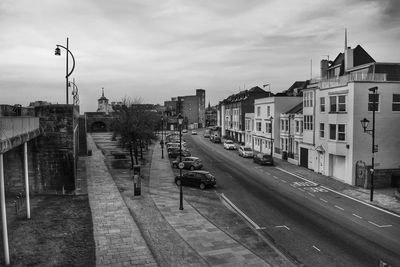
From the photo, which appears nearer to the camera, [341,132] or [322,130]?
[341,132]

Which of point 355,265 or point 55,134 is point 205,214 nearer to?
point 355,265

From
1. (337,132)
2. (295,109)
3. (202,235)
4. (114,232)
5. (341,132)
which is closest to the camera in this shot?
(202,235)

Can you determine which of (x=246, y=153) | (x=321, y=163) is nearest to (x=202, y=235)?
(x=321, y=163)

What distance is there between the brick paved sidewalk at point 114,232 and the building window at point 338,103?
67.4 ft

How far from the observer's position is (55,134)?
80.3 feet

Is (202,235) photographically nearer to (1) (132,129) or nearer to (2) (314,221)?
(2) (314,221)

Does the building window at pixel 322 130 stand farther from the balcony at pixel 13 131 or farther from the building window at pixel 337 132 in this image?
the balcony at pixel 13 131

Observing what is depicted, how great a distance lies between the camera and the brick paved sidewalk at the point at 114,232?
14.2 metres

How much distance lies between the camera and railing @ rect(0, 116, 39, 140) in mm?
12538

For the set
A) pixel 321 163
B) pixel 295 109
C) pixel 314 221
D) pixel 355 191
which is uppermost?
pixel 295 109

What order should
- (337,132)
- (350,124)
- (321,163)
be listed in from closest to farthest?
(350,124)
(337,132)
(321,163)

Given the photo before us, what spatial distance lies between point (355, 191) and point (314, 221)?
9851mm

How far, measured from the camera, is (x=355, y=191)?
27.8 meters

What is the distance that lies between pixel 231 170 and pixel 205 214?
663 inches
